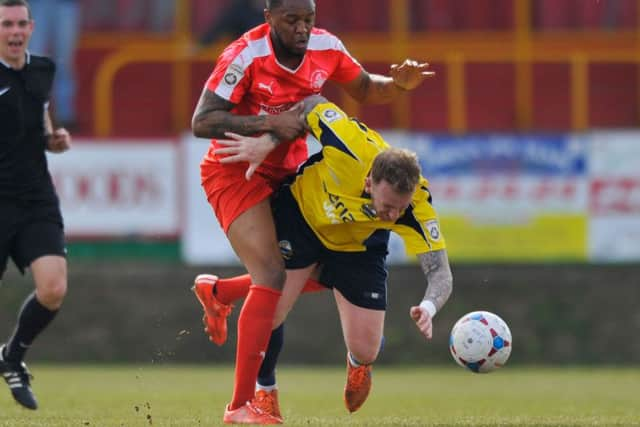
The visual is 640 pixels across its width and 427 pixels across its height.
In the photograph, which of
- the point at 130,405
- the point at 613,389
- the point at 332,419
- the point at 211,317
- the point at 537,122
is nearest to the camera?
the point at 332,419

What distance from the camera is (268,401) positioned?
28.4ft

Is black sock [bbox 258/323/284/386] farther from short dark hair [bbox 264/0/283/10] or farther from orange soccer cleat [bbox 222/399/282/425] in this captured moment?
short dark hair [bbox 264/0/283/10]

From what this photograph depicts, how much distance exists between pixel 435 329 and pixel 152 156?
338 centimetres

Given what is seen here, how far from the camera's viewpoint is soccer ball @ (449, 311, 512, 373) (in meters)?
8.31

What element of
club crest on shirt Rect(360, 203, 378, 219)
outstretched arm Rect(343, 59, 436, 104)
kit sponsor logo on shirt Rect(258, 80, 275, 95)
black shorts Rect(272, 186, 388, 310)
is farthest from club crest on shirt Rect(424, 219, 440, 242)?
kit sponsor logo on shirt Rect(258, 80, 275, 95)

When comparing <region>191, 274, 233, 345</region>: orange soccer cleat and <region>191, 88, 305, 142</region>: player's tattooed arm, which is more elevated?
<region>191, 88, 305, 142</region>: player's tattooed arm

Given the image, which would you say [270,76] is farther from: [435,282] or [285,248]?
[435,282]

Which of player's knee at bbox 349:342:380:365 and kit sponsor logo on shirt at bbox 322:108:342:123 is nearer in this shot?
kit sponsor logo on shirt at bbox 322:108:342:123

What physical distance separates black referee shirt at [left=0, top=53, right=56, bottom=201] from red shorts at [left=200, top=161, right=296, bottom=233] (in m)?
1.07

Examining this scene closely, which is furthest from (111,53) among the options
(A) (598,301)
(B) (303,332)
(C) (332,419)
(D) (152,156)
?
(C) (332,419)

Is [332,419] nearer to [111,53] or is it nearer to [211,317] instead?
[211,317]

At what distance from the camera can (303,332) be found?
15133mm

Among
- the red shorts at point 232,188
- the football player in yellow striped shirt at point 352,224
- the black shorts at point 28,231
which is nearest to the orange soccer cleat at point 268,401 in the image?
the football player in yellow striped shirt at point 352,224

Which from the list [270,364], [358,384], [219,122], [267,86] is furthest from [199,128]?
[358,384]
